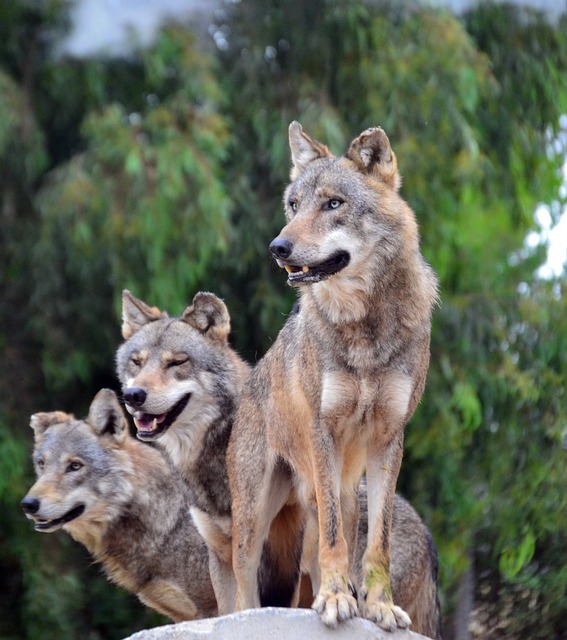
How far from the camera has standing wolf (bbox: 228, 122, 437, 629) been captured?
19.1 feet

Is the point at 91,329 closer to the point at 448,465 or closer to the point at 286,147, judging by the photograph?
the point at 286,147

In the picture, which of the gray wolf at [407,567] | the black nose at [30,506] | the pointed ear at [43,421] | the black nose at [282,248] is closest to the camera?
the black nose at [282,248]

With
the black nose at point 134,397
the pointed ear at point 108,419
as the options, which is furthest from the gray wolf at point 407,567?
the pointed ear at point 108,419

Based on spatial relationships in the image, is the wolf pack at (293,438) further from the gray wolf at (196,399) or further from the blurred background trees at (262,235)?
the blurred background trees at (262,235)

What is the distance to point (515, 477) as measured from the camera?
38.7 ft

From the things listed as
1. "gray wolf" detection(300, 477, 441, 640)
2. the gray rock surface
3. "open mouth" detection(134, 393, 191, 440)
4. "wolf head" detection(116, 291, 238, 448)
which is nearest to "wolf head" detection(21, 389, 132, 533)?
"wolf head" detection(116, 291, 238, 448)

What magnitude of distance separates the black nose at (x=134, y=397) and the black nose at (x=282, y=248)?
1795mm

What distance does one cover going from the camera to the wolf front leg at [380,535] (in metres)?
5.82

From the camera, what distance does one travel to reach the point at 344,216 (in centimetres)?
598

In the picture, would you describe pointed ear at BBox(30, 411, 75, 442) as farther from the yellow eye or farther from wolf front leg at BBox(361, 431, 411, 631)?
the yellow eye

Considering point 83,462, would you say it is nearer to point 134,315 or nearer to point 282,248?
point 134,315

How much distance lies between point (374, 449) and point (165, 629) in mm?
1360

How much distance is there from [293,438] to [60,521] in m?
2.79

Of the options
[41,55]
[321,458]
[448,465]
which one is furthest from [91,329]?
[321,458]
